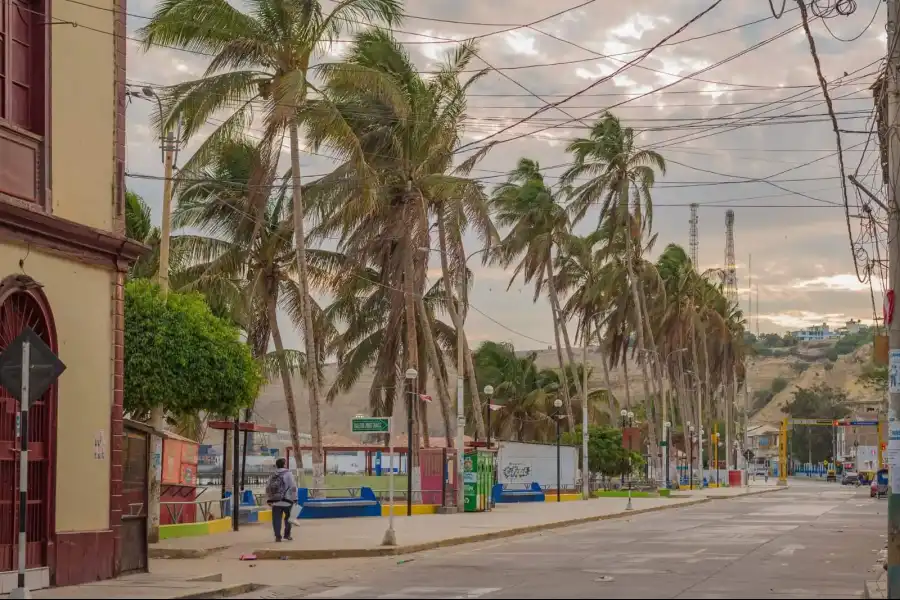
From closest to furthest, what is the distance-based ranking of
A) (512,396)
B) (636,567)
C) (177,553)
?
1. (636,567)
2. (177,553)
3. (512,396)

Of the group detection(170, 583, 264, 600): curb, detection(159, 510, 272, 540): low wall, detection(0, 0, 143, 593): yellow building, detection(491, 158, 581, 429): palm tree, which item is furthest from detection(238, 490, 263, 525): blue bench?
detection(491, 158, 581, 429): palm tree

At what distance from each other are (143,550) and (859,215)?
14750 mm

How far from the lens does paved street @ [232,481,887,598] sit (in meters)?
16.4

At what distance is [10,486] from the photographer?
1609cm

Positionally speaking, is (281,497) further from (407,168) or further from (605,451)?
(605,451)

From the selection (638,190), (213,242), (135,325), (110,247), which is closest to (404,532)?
(135,325)

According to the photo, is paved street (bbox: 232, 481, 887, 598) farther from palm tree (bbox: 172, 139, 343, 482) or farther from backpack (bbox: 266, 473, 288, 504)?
palm tree (bbox: 172, 139, 343, 482)

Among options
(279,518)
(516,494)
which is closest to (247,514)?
(279,518)

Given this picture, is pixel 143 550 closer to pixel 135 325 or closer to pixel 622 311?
pixel 135 325

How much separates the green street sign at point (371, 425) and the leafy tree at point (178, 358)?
253cm

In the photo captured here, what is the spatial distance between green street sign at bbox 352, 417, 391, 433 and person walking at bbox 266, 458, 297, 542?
167 centimetres

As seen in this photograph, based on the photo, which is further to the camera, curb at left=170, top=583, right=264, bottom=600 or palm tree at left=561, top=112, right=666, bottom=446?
palm tree at left=561, top=112, right=666, bottom=446

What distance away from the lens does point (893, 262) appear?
58.5 feet

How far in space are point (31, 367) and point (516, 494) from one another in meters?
37.8
